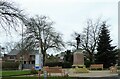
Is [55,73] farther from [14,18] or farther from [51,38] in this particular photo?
[51,38]

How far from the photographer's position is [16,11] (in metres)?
26.1

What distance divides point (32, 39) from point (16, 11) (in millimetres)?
38894

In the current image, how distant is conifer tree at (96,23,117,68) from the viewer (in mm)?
57562

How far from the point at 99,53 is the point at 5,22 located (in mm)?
35932

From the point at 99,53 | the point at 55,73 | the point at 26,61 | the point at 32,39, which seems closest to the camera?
the point at 55,73

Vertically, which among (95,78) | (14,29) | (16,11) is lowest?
(95,78)

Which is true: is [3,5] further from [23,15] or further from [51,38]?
[51,38]

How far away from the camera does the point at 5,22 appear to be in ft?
82.3

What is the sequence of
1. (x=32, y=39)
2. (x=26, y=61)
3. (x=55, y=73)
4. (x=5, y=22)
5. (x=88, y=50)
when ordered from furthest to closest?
1. (x=26, y=61)
2. (x=88, y=50)
3. (x=32, y=39)
4. (x=55, y=73)
5. (x=5, y=22)

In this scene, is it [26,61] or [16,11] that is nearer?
[16,11]

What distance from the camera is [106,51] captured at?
190 ft

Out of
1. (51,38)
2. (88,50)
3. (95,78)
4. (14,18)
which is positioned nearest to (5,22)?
(14,18)

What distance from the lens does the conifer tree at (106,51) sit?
5756cm

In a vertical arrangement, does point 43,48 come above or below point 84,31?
below
